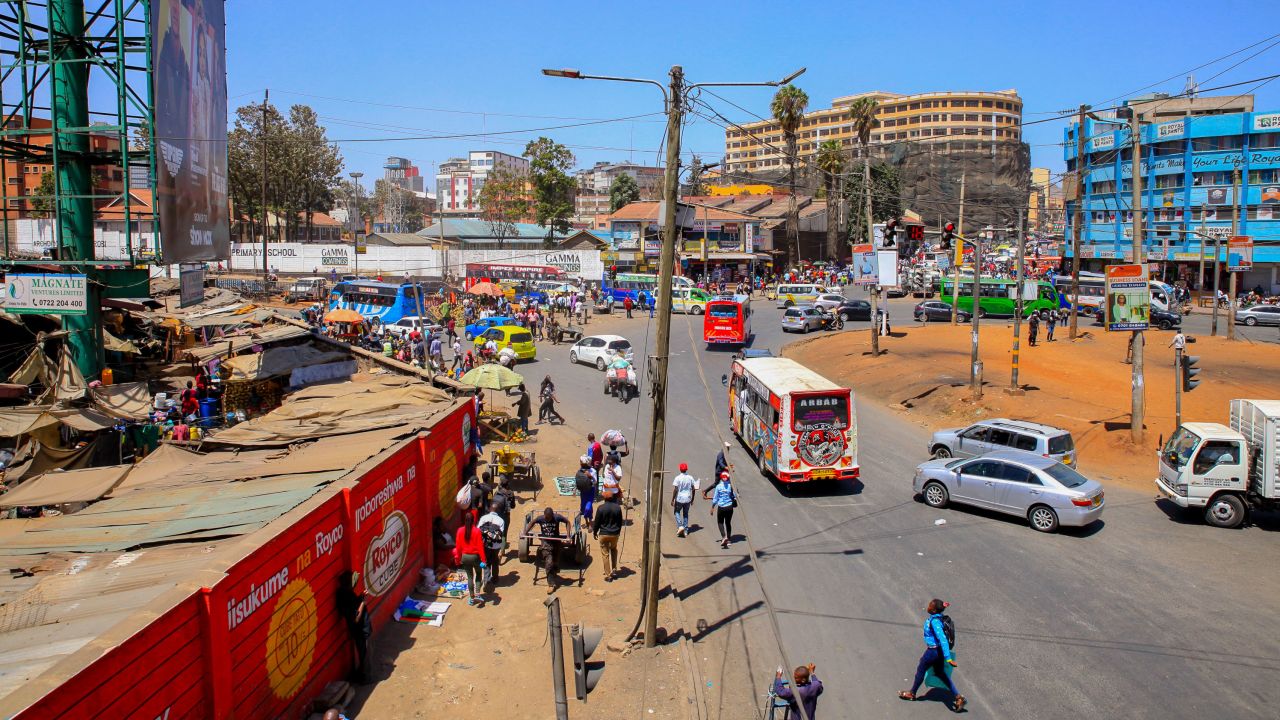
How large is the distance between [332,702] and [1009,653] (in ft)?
27.8

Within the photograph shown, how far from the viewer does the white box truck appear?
625 inches

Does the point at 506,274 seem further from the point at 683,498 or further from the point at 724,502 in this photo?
the point at 724,502

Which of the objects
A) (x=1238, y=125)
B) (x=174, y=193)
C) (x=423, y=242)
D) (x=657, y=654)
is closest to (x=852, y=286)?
(x=1238, y=125)

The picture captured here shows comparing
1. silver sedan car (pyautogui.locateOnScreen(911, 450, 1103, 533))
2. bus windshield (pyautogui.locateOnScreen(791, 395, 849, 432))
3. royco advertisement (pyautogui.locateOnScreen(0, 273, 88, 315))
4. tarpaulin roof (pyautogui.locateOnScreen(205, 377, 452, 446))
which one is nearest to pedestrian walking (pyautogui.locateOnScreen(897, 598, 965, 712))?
silver sedan car (pyautogui.locateOnScreen(911, 450, 1103, 533))

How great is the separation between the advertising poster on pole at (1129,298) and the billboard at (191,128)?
23.5 m

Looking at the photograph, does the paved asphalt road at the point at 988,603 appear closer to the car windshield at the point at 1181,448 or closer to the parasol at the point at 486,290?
the car windshield at the point at 1181,448

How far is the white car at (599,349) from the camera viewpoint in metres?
34.2

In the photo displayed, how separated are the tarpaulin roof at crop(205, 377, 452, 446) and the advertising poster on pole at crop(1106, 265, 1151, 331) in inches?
661

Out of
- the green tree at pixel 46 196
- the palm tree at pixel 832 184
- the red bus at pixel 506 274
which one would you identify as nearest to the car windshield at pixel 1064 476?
the green tree at pixel 46 196

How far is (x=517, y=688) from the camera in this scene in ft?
33.1

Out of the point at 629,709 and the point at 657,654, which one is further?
the point at 657,654

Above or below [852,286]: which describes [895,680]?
below

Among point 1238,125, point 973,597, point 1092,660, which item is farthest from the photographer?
point 1238,125

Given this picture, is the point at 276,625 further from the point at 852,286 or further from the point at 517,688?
the point at 852,286
